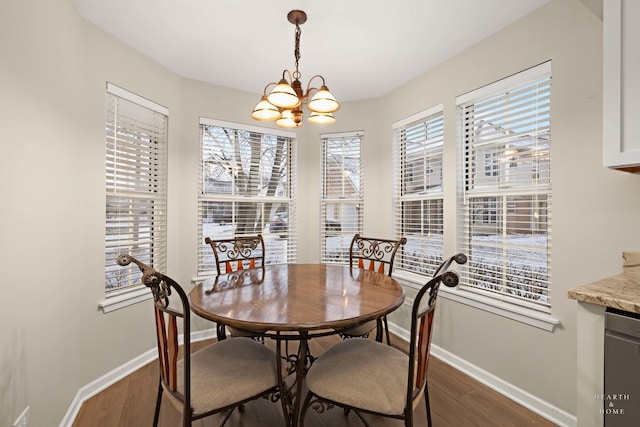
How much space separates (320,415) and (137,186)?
7.63ft

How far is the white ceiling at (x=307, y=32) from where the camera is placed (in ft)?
6.32

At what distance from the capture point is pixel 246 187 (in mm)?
3309

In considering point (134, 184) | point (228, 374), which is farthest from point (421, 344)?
point (134, 184)

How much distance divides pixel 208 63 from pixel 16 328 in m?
2.38

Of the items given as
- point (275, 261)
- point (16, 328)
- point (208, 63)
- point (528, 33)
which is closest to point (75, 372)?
point (16, 328)

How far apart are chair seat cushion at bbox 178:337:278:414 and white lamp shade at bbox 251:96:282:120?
4.61ft

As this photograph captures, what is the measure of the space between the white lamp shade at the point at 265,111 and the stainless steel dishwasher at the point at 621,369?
1.89m

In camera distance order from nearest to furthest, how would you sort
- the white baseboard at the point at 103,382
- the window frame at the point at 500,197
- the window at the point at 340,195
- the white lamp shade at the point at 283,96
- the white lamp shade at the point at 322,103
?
the white lamp shade at the point at 283,96
the white lamp shade at the point at 322,103
the white baseboard at the point at 103,382
the window frame at the point at 500,197
the window at the point at 340,195

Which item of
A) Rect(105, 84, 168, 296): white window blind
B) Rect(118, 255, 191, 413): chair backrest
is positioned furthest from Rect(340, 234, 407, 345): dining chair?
Rect(105, 84, 168, 296): white window blind

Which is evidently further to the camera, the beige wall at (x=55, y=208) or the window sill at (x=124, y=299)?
the window sill at (x=124, y=299)

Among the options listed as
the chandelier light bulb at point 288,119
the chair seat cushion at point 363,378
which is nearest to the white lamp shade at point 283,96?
the chandelier light bulb at point 288,119

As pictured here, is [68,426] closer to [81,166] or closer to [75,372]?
[75,372]

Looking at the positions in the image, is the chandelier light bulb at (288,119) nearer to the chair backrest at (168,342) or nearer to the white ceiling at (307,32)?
the white ceiling at (307,32)

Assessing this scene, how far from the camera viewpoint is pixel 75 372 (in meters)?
1.94
